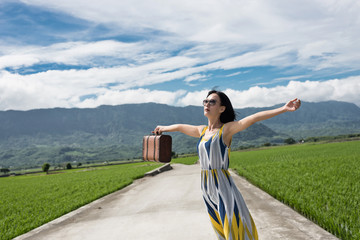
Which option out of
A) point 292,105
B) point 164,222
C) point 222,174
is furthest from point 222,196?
point 164,222

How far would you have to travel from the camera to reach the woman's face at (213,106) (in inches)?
137

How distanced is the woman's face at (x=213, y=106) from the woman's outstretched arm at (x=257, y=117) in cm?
21

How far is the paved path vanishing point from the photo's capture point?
544cm

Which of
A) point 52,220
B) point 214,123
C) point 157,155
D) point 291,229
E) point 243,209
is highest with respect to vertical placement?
point 214,123

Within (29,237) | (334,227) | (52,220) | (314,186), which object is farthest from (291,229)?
(52,220)

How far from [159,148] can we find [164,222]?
3209mm

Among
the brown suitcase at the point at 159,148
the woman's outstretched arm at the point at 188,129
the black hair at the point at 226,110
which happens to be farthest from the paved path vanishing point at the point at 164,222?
the black hair at the point at 226,110

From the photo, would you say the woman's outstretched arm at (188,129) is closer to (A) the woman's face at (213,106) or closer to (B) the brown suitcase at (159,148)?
(B) the brown suitcase at (159,148)

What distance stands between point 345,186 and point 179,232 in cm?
600

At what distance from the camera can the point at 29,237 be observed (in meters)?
6.34

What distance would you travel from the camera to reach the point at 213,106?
3473mm

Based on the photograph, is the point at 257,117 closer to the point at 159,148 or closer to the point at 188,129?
the point at 188,129

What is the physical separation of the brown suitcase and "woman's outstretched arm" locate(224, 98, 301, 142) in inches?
38.1

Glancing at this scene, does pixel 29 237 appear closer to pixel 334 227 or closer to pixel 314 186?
pixel 334 227
